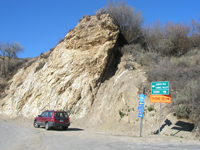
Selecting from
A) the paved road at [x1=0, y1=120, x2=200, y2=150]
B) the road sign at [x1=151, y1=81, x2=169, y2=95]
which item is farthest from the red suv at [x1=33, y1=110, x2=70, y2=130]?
the road sign at [x1=151, y1=81, x2=169, y2=95]

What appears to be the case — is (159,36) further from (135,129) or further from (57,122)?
(57,122)

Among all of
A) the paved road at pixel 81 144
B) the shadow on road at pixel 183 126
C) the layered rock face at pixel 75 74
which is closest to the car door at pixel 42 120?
the paved road at pixel 81 144

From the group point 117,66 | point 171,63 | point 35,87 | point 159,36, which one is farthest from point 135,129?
point 35,87

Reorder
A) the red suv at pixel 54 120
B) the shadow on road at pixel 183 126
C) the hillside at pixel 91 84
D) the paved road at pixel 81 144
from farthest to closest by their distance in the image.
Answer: the hillside at pixel 91 84
the red suv at pixel 54 120
the shadow on road at pixel 183 126
the paved road at pixel 81 144

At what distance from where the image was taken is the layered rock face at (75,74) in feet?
60.8

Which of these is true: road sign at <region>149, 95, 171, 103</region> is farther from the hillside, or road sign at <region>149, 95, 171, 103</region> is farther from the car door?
the car door

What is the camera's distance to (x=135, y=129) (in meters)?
12.1

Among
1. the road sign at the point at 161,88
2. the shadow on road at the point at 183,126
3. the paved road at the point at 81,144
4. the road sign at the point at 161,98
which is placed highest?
the road sign at the point at 161,88

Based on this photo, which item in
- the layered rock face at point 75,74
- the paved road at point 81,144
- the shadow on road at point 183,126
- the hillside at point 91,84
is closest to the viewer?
the paved road at point 81,144

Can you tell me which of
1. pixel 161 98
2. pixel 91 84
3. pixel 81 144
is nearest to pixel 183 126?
pixel 161 98

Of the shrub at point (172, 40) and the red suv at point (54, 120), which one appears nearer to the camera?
the red suv at point (54, 120)

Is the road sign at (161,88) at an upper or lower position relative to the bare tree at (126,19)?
lower

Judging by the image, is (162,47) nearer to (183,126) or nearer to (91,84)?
(91,84)

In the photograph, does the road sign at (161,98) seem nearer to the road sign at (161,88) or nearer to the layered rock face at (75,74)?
the road sign at (161,88)
